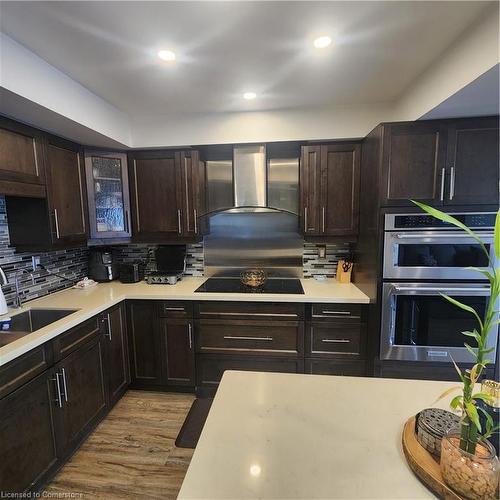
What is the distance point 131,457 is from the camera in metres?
1.87

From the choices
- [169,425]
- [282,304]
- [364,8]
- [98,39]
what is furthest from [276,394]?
[98,39]

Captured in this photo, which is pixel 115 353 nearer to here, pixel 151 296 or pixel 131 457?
pixel 151 296

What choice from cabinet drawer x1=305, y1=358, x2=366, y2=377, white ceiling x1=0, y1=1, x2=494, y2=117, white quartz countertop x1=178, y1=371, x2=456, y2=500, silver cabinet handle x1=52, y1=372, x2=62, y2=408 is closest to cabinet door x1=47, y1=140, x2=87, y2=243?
white ceiling x1=0, y1=1, x2=494, y2=117

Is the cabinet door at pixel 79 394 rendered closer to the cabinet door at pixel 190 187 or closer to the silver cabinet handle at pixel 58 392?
the silver cabinet handle at pixel 58 392

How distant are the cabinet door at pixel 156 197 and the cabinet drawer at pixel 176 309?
0.66 meters

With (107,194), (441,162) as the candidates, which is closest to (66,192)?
(107,194)

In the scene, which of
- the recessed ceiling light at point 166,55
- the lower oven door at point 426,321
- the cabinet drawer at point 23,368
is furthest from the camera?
the lower oven door at point 426,321

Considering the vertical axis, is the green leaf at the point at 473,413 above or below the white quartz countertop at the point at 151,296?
above

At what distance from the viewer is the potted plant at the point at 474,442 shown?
2.07ft

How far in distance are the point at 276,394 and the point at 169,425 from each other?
155 centimetres

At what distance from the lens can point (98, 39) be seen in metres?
1.43

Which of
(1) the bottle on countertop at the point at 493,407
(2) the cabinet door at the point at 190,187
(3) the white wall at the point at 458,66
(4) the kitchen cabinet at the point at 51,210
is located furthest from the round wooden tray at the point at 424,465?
(4) the kitchen cabinet at the point at 51,210

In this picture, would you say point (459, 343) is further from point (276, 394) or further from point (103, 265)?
point (103, 265)

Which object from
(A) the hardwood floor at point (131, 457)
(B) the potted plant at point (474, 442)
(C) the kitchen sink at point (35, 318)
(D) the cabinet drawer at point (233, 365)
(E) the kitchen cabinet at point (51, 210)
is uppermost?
(E) the kitchen cabinet at point (51, 210)
